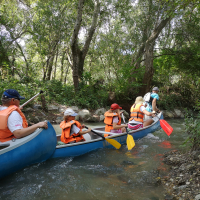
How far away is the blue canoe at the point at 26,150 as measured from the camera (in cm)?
272

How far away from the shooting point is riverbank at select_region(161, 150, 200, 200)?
2186 mm

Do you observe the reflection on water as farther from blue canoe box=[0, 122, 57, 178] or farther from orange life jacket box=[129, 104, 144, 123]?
orange life jacket box=[129, 104, 144, 123]

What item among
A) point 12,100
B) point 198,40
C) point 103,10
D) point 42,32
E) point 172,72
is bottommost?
point 12,100

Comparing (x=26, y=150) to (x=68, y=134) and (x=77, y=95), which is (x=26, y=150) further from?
(x=77, y=95)

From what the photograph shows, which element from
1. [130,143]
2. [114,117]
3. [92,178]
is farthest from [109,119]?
[92,178]

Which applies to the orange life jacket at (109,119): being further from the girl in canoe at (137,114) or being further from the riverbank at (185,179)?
the riverbank at (185,179)

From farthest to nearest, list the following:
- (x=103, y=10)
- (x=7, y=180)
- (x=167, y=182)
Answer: (x=103, y=10), (x=7, y=180), (x=167, y=182)

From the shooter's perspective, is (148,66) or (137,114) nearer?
(137,114)

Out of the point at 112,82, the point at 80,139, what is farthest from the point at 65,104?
the point at 80,139

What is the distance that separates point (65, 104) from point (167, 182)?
7599mm

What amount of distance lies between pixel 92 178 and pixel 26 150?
1.21 meters

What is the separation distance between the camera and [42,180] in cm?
291

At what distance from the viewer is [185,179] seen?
2461 millimetres

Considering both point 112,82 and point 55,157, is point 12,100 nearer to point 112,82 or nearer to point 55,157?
point 55,157
